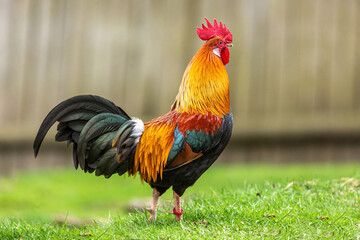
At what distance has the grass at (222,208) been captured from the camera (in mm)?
5051

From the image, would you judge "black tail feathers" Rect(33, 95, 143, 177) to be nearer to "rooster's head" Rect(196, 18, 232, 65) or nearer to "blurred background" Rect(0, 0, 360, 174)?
"rooster's head" Rect(196, 18, 232, 65)

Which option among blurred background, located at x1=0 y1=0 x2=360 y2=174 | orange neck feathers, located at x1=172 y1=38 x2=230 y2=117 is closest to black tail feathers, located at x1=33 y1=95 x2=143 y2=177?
orange neck feathers, located at x1=172 y1=38 x2=230 y2=117

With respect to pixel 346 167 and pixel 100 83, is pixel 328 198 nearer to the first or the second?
pixel 346 167

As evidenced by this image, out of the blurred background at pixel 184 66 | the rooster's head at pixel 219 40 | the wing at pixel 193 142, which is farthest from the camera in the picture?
the blurred background at pixel 184 66

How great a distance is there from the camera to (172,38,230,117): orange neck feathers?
5.14 metres

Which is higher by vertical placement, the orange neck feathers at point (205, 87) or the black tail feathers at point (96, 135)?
the orange neck feathers at point (205, 87)

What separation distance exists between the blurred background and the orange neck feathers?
376 centimetres

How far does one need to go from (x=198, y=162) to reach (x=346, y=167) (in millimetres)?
4001

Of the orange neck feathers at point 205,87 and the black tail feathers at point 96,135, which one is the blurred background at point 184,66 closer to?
the orange neck feathers at point 205,87

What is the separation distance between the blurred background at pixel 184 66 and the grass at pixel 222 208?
637mm

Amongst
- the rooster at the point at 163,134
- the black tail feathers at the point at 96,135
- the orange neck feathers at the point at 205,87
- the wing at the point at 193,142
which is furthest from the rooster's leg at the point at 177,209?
the orange neck feathers at the point at 205,87

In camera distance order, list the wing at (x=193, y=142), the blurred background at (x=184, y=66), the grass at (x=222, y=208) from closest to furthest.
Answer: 1. the wing at (x=193, y=142)
2. the grass at (x=222, y=208)
3. the blurred background at (x=184, y=66)

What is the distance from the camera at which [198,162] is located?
16.5ft

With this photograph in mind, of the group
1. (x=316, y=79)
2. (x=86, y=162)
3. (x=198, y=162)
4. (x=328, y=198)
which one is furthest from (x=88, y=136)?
(x=316, y=79)
